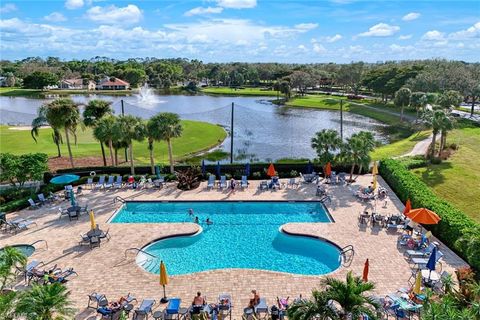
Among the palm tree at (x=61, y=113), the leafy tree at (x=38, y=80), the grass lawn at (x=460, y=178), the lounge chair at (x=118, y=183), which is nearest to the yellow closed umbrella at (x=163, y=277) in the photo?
the lounge chair at (x=118, y=183)

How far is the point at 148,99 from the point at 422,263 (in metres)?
93.8

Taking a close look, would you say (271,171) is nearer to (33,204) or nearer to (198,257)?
(198,257)

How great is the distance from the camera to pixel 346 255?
745 inches

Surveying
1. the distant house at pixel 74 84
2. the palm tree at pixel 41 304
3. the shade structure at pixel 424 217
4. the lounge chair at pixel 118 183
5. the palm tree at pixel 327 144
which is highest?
the distant house at pixel 74 84

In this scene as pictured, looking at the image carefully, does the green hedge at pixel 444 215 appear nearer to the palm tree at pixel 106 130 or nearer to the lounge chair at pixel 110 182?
the lounge chair at pixel 110 182

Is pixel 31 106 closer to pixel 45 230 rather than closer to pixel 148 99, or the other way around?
pixel 148 99

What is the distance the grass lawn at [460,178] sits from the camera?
26750mm

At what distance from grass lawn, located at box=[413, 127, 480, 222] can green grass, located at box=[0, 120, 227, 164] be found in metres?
24.6

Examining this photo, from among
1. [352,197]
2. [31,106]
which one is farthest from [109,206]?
[31,106]

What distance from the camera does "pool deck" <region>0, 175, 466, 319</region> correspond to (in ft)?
52.3

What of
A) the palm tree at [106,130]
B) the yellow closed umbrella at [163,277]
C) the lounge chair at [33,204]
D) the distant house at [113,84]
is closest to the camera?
the yellow closed umbrella at [163,277]

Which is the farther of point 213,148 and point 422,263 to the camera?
point 213,148

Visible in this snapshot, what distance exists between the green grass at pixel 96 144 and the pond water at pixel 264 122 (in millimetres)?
3389

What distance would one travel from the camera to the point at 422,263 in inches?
683
